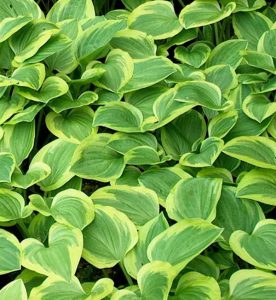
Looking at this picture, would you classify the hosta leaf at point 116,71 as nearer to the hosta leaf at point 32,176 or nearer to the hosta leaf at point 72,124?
the hosta leaf at point 72,124

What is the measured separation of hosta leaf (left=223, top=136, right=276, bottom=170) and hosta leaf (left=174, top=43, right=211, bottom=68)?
1.36 feet

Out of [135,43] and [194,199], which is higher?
[135,43]

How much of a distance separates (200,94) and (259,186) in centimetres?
34

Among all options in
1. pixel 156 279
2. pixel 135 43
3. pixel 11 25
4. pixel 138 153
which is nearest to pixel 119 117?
pixel 138 153

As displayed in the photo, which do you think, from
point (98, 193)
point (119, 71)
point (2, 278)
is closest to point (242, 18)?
point (119, 71)

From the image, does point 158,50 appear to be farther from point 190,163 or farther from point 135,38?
point 190,163

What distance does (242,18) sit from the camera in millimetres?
2066

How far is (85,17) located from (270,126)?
74 cm

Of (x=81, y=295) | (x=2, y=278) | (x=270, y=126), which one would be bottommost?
(x=2, y=278)

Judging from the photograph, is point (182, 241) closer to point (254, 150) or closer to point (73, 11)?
point (254, 150)

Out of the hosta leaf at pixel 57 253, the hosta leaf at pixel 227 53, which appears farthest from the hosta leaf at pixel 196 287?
the hosta leaf at pixel 227 53

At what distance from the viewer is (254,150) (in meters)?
1.57

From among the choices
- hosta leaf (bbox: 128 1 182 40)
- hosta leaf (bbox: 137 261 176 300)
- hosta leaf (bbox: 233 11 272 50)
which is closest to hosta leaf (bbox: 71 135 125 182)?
hosta leaf (bbox: 137 261 176 300)

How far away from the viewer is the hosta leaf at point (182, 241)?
1.30 m
